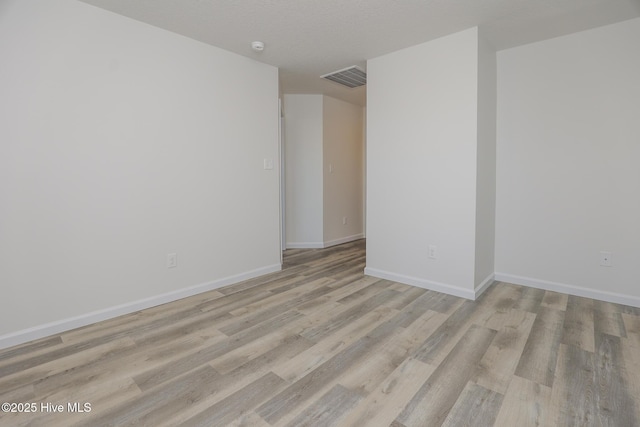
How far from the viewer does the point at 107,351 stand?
1.88 meters

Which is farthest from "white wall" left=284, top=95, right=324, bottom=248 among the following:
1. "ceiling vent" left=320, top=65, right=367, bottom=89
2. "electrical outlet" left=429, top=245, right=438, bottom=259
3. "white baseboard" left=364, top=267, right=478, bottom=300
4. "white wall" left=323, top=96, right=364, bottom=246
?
"electrical outlet" left=429, top=245, right=438, bottom=259

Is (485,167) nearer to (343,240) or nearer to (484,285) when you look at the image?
(484,285)

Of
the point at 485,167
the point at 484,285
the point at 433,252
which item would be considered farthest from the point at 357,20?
the point at 484,285

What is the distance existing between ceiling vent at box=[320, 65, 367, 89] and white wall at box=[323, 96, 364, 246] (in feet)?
2.57

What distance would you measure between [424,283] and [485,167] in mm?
1232

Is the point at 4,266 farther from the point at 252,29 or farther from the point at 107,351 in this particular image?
the point at 252,29

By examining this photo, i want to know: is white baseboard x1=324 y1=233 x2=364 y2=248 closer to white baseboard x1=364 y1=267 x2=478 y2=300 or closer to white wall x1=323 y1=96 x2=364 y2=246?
white wall x1=323 y1=96 x2=364 y2=246

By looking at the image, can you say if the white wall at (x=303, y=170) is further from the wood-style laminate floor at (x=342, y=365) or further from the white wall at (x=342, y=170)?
the wood-style laminate floor at (x=342, y=365)

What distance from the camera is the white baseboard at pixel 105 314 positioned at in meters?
1.97

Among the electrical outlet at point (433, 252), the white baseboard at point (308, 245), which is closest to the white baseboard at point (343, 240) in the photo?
the white baseboard at point (308, 245)

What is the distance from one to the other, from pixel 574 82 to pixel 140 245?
3.98m

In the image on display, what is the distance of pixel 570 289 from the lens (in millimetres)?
2777

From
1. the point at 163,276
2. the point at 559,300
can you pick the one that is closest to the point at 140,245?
the point at 163,276

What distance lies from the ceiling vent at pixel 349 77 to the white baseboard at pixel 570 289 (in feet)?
8.97
